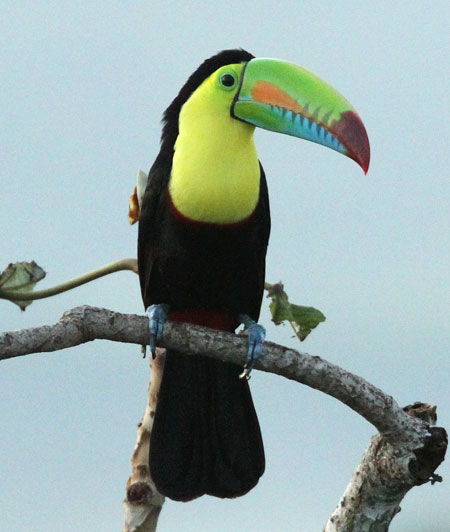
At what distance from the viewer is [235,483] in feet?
16.0

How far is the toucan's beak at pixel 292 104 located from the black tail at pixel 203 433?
4.34 ft

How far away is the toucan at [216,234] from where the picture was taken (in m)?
4.64

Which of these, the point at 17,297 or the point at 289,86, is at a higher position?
the point at 289,86

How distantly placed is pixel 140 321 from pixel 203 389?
0.95 m

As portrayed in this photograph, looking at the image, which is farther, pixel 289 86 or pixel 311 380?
pixel 289 86

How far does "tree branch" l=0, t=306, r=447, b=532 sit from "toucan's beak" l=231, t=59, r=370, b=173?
1152 millimetres

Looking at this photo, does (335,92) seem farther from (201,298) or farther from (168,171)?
(201,298)

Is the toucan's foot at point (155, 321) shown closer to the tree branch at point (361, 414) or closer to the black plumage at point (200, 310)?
the tree branch at point (361, 414)

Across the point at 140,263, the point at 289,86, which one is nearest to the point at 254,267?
the point at 140,263

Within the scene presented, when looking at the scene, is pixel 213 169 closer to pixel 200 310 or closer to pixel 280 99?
pixel 280 99

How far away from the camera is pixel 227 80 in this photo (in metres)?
4.81

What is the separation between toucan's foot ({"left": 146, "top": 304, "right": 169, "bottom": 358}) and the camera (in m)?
4.34

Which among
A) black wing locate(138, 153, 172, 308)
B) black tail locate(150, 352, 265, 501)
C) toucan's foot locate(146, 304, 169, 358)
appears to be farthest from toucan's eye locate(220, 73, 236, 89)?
black tail locate(150, 352, 265, 501)

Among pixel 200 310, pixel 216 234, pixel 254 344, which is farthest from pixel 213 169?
pixel 254 344
